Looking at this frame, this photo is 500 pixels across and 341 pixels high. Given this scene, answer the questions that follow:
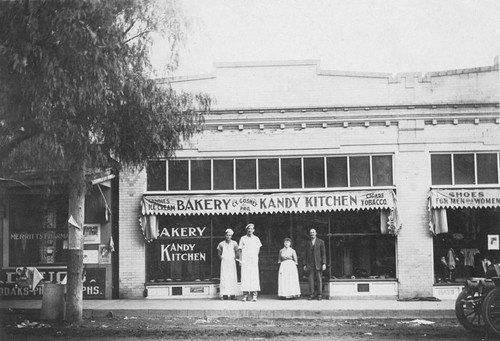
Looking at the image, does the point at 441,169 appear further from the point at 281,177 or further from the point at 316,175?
the point at 281,177

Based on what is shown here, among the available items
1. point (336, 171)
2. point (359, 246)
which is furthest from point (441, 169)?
point (359, 246)

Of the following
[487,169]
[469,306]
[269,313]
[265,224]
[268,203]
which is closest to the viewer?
[469,306]

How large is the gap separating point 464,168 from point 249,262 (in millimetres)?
6116

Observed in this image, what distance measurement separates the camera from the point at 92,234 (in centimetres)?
1547

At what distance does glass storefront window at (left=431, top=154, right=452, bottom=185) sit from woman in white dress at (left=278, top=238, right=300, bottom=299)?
4.18 meters

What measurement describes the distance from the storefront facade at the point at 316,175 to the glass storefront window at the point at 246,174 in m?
0.03

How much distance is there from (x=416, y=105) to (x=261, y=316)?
22.4 feet

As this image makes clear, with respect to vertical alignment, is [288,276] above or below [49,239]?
below

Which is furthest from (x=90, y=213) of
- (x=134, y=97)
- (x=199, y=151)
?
(x=134, y=97)

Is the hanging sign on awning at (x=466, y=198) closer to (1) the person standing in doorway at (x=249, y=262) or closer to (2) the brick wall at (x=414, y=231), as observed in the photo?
A: (2) the brick wall at (x=414, y=231)

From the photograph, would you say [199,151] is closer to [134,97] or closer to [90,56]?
[134,97]

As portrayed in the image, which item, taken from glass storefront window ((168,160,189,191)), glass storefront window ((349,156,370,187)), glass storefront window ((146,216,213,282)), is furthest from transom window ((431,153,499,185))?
glass storefront window ((168,160,189,191))

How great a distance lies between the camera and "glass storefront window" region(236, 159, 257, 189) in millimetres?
15523

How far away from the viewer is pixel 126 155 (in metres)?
11.5
